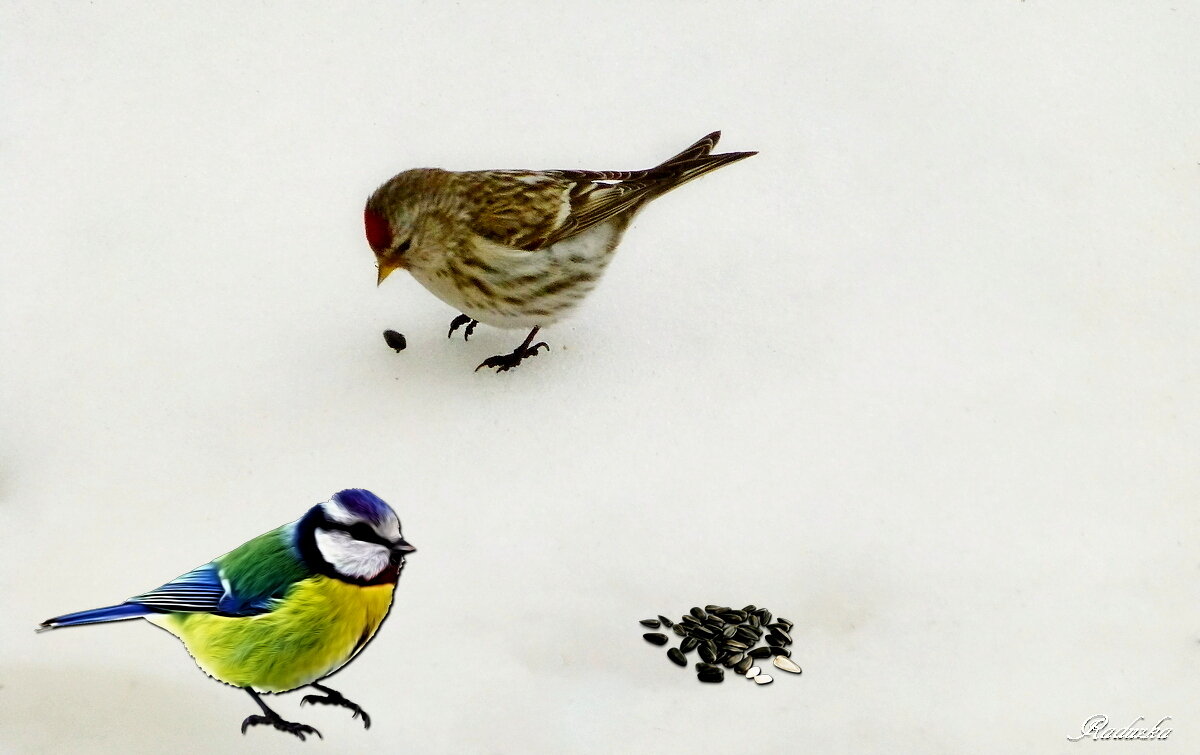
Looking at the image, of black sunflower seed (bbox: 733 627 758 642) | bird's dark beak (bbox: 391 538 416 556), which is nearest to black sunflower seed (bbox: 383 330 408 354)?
black sunflower seed (bbox: 733 627 758 642)

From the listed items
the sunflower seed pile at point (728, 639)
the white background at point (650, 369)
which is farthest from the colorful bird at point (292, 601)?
the sunflower seed pile at point (728, 639)

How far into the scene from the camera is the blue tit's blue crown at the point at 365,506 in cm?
279

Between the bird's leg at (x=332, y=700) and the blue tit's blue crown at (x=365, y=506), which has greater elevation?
the blue tit's blue crown at (x=365, y=506)

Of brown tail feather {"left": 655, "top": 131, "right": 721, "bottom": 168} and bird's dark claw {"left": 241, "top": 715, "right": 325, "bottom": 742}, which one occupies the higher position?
brown tail feather {"left": 655, "top": 131, "right": 721, "bottom": 168}

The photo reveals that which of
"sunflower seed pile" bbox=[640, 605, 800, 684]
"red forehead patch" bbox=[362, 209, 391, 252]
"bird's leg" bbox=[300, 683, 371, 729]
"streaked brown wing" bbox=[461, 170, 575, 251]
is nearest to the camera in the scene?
"bird's leg" bbox=[300, 683, 371, 729]

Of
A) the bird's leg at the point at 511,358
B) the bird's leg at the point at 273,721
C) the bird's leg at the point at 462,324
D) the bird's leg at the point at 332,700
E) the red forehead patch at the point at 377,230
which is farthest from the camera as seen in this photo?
the bird's leg at the point at 462,324

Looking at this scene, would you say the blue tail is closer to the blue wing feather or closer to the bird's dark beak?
the blue wing feather

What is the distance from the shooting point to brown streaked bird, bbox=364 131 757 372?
4578mm

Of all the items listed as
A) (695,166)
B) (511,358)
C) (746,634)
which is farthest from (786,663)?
(695,166)

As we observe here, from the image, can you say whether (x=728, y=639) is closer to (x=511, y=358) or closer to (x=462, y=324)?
(x=511, y=358)

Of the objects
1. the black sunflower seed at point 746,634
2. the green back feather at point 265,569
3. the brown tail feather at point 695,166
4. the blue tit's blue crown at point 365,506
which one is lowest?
the green back feather at point 265,569

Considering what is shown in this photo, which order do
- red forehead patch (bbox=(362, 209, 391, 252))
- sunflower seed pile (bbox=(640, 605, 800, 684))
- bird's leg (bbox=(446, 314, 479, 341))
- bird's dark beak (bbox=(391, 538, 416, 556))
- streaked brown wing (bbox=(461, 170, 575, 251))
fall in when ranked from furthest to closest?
bird's leg (bbox=(446, 314, 479, 341)) → streaked brown wing (bbox=(461, 170, 575, 251)) → red forehead patch (bbox=(362, 209, 391, 252)) → sunflower seed pile (bbox=(640, 605, 800, 684)) → bird's dark beak (bbox=(391, 538, 416, 556))

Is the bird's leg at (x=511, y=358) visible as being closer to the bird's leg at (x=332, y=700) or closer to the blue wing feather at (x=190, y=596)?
the bird's leg at (x=332, y=700)
